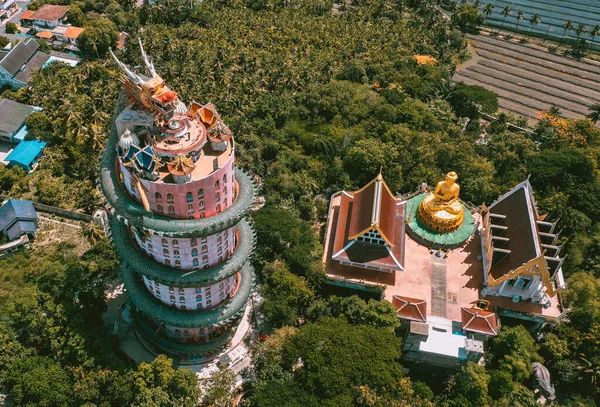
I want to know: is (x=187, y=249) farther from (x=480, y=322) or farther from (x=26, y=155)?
(x=26, y=155)

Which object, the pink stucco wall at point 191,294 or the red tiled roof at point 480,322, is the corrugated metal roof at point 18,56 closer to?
the pink stucco wall at point 191,294

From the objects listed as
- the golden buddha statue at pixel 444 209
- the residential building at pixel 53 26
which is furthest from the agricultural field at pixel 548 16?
the residential building at pixel 53 26

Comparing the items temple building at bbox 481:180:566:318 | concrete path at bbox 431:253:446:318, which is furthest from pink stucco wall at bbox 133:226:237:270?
temple building at bbox 481:180:566:318

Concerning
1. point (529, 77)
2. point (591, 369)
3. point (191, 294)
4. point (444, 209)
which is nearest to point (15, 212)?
point (191, 294)

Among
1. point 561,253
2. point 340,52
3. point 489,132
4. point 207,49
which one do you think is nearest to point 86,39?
point 207,49

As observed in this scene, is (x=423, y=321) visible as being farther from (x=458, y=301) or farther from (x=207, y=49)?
(x=207, y=49)

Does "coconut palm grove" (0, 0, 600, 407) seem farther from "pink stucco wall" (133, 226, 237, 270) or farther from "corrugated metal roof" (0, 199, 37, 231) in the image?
"corrugated metal roof" (0, 199, 37, 231)
